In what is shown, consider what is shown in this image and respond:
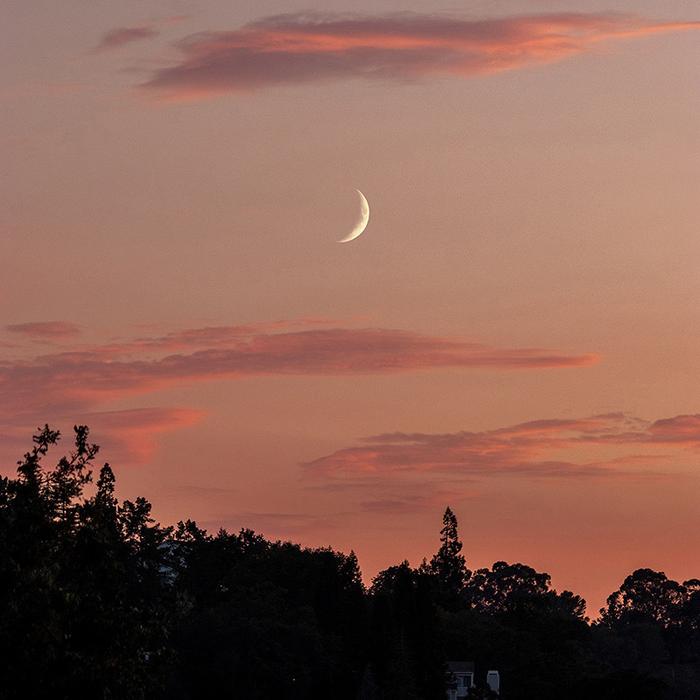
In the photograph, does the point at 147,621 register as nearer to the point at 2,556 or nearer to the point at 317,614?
the point at 2,556

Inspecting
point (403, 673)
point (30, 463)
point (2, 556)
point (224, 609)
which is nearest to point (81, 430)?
point (30, 463)

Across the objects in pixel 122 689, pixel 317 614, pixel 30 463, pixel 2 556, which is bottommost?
pixel 122 689

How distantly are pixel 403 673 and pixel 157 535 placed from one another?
139 ft

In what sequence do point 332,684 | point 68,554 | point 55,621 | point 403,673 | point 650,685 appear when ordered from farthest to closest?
point 650,685 → point 332,684 → point 403,673 → point 68,554 → point 55,621

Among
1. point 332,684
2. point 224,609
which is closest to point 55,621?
point 332,684

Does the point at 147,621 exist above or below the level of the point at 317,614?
below

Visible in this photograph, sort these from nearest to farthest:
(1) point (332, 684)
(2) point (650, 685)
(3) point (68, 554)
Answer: (3) point (68, 554)
(1) point (332, 684)
(2) point (650, 685)

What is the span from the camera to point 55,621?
41812 mm

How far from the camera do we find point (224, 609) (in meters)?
193

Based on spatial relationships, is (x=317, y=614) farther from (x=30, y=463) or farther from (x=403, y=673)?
(x=30, y=463)

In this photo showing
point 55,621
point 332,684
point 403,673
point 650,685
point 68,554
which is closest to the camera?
point 55,621

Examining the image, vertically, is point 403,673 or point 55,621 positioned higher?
point 403,673

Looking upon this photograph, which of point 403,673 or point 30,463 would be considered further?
point 403,673

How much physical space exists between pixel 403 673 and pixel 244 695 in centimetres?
1824
